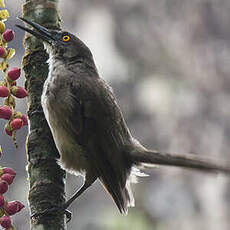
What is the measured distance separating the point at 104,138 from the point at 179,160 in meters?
0.97

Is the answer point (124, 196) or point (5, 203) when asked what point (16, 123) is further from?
point (124, 196)

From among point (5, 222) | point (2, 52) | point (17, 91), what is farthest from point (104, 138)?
point (5, 222)

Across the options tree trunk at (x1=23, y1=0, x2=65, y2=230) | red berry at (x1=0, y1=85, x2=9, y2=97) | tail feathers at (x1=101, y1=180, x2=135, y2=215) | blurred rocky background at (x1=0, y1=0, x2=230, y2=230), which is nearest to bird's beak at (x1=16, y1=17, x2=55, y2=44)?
tree trunk at (x1=23, y1=0, x2=65, y2=230)

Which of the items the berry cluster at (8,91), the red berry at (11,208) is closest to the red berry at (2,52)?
Result: the berry cluster at (8,91)

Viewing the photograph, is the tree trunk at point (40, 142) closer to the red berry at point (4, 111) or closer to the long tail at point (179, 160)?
the red berry at point (4, 111)

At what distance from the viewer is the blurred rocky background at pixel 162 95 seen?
10656mm

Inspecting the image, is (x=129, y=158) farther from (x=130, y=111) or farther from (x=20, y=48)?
(x=20, y=48)

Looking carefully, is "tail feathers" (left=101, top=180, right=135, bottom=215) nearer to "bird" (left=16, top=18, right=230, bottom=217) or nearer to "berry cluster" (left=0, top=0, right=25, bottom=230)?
"bird" (left=16, top=18, right=230, bottom=217)

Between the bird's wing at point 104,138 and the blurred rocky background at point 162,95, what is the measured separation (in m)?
4.38

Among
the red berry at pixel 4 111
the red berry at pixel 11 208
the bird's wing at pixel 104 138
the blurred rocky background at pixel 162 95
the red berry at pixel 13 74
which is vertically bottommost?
the blurred rocky background at pixel 162 95

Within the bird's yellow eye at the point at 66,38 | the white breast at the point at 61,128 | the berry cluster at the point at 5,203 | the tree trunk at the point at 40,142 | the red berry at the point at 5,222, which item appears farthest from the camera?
the bird's yellow eye at the point at 66,38

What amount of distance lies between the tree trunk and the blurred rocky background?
518cm

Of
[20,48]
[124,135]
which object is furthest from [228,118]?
[124,135]

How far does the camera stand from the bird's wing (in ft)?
15.1
